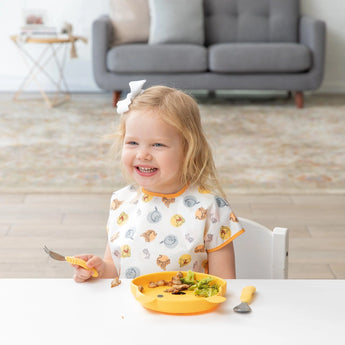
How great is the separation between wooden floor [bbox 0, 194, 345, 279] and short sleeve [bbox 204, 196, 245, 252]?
1.17m

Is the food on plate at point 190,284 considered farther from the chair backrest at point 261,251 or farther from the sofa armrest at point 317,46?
the sofa armrest at point 317,46

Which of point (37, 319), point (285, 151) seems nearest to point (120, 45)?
point (285, 151)

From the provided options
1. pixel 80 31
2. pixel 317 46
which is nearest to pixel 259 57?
pixel 317 46

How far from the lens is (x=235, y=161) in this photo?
3.77 metres

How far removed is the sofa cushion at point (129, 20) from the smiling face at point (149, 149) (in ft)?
13.9

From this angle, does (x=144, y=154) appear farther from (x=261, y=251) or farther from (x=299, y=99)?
(x=299, y=99)

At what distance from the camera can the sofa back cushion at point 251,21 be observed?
548 centimetres

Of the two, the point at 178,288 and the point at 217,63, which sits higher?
the point at 178,288

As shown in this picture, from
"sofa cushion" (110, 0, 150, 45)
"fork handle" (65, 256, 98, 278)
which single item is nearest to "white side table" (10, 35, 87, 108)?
"sofa cushion" (110, 0, 150, 45)

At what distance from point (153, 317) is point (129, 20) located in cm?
467

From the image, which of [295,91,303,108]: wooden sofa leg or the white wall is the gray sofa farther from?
the white wall

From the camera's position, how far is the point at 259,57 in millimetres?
5039

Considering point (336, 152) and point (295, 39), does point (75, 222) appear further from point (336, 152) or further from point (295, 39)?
point (295, 39)

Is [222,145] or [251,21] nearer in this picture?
[222,145]
